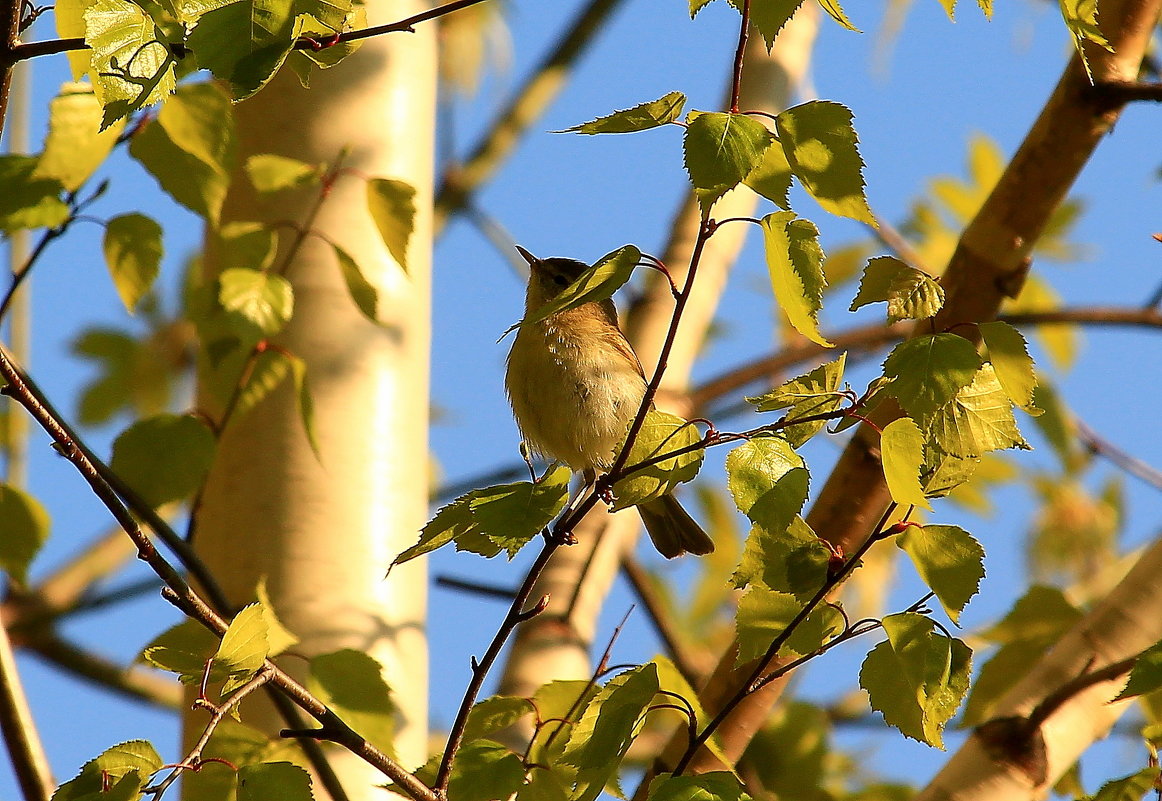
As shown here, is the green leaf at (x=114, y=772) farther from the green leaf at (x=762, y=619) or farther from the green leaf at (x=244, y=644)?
the green leaf at (x=762, y=619)

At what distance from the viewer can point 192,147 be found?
2.22 meters

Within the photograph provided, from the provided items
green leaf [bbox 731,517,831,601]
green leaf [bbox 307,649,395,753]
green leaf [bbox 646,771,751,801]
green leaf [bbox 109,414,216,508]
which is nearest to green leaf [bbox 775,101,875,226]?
green leaf [bbox 731,517,831,601]

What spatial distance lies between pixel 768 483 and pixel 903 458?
165 mm

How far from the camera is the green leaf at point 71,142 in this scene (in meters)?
2.20

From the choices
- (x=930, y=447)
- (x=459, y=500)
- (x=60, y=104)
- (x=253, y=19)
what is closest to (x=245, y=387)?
(x=60, y=104)

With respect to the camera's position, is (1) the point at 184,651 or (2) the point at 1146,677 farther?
(1) the point at 184,651

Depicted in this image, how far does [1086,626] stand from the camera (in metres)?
2.52

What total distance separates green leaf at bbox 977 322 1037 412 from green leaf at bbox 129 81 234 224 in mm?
1348

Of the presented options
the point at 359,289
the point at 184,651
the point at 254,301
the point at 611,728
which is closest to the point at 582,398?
the point at 359,289

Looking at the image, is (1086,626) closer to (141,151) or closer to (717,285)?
(717,285)

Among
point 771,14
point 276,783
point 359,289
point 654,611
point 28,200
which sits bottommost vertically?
point 654,611

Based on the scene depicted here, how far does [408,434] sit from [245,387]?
1.62ft

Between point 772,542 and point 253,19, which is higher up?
point 253,19

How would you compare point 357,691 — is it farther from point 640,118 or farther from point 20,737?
point 640,118
